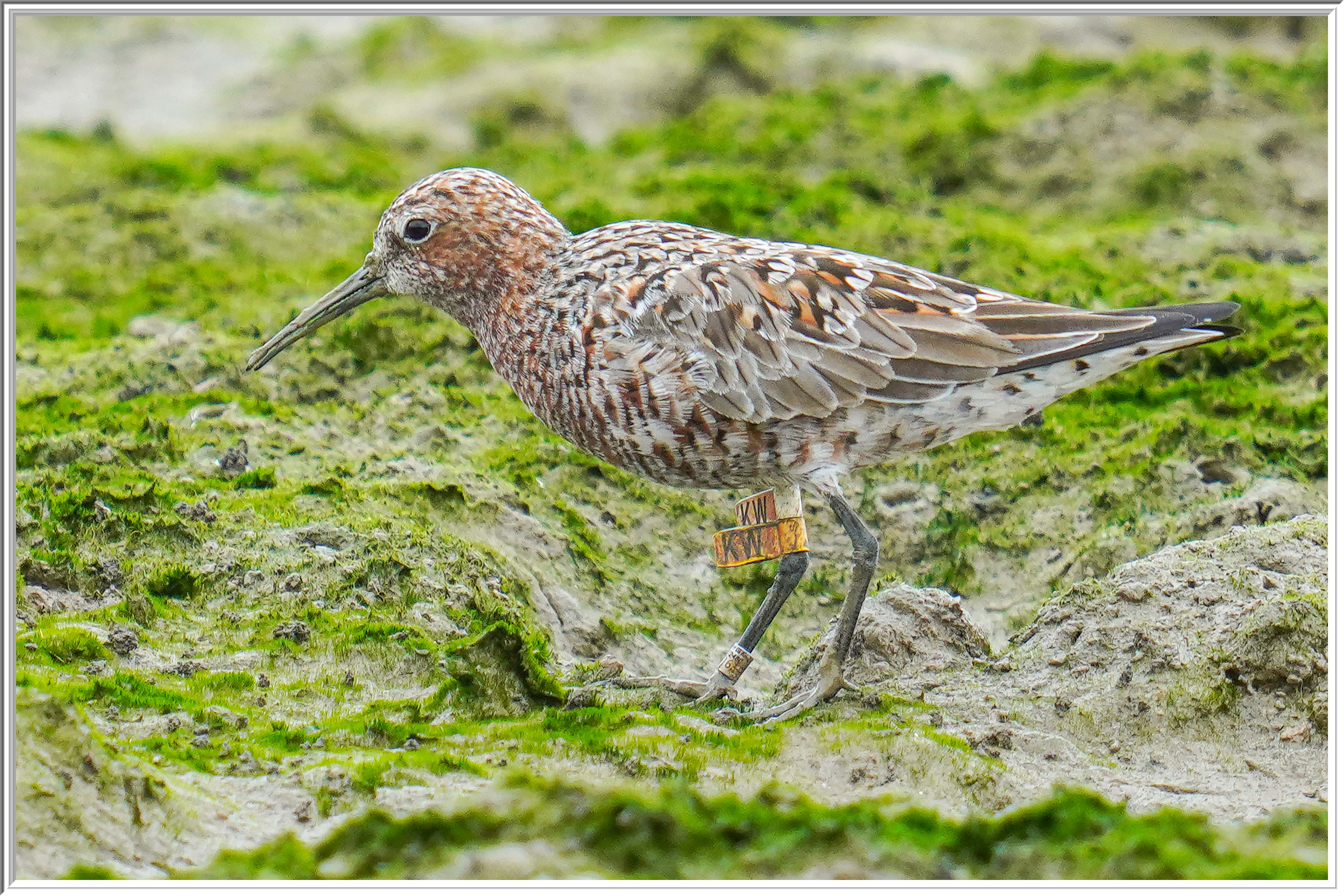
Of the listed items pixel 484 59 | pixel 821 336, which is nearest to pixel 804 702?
pixel 821 336

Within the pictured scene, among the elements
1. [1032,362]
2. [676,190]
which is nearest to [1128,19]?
[676,190]

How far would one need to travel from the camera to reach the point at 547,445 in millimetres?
7953

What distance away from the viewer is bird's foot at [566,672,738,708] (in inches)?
238

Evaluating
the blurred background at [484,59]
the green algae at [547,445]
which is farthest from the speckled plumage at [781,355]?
the blurred background at [484,59]

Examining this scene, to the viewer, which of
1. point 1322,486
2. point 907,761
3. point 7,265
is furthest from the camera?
point 1322,486

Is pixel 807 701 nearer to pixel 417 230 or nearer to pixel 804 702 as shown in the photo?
pixel 804 702

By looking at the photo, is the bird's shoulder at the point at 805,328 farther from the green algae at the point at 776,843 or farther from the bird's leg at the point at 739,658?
the green algae at the point at 776,843

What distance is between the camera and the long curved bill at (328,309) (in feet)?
22.9

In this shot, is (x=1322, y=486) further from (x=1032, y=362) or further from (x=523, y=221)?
(x=523, y=221)

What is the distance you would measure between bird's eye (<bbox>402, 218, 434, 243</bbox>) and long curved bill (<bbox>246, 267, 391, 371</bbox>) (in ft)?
1.12

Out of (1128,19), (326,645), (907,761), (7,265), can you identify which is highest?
(1128,19)

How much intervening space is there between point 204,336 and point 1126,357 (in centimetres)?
589

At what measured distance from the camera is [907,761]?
17.0ft

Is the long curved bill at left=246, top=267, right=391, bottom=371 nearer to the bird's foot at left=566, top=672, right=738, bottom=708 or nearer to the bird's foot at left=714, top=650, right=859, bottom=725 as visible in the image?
the bird's foot at left=566, top=672, right=738, bottom=708
